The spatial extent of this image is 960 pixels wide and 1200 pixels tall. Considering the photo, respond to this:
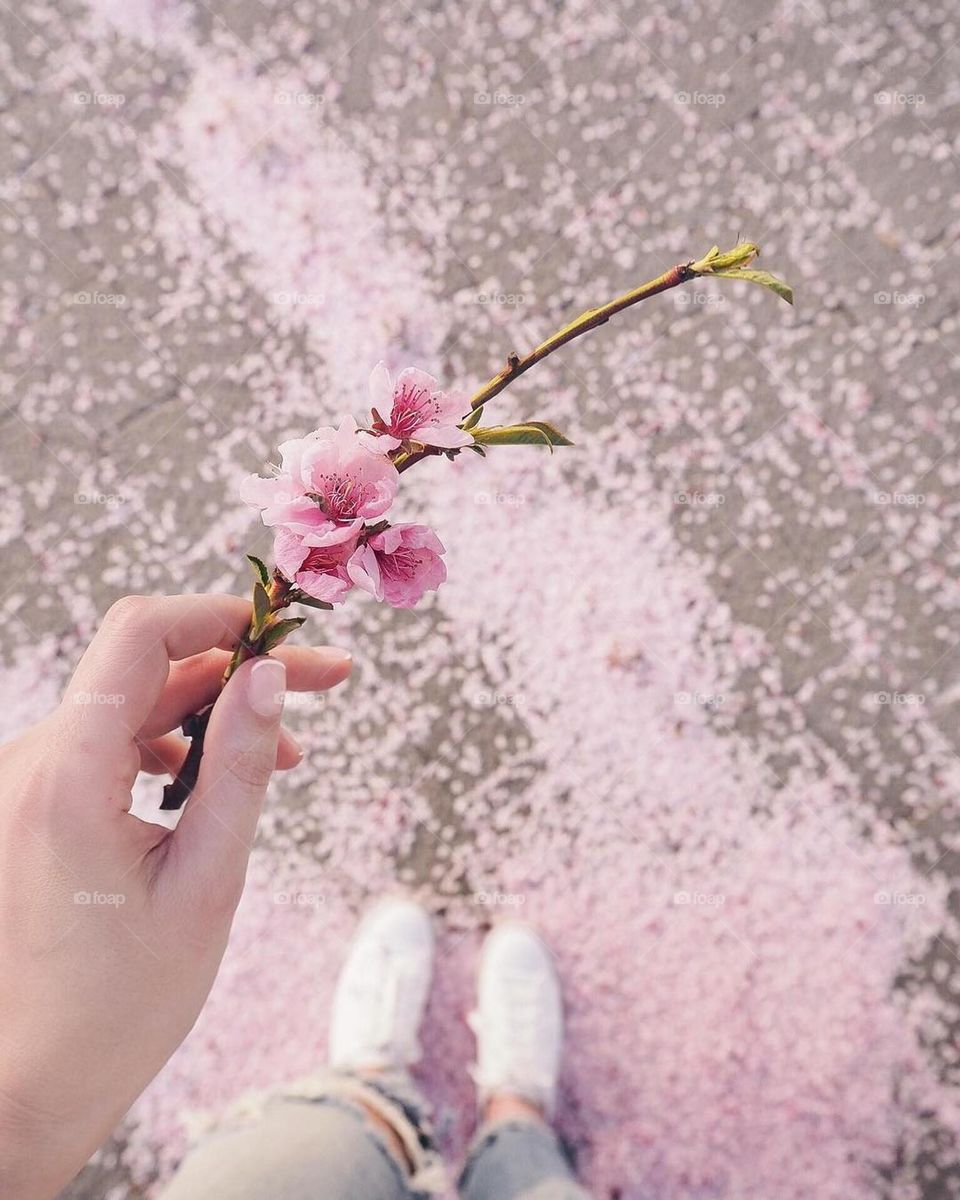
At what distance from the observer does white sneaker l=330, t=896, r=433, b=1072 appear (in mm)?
2070

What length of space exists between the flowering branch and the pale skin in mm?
368

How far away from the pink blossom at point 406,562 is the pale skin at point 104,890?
36 cm

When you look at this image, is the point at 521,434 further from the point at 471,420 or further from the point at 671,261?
the point at 671,261

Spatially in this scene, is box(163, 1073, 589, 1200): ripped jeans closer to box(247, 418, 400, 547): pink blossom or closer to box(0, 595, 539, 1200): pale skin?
box(0, 595, 539, 1200): pale skin

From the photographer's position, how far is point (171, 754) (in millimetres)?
1586

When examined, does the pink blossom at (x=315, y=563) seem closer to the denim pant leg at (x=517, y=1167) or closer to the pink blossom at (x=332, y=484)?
the pink blossom at (x=332, y=484)

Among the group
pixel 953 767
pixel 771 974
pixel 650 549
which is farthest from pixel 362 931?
pixel 953 767

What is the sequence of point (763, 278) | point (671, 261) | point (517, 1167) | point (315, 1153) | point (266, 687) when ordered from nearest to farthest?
point (763, 278) → point (266, 687) → point (315, 1153) → point (517, 1167) → point (671, 261)

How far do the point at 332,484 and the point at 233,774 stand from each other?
0.49 metres

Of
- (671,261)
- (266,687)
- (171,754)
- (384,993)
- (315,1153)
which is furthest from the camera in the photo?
(671,261)

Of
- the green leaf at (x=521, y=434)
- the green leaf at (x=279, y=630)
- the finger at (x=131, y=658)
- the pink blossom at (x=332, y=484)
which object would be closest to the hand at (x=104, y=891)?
the finger at (x=131, y=658)

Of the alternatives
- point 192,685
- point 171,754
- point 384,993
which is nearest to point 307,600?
point 192,685

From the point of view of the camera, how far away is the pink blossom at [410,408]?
0.77 m

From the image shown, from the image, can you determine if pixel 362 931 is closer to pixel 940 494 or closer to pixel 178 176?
pixel 940 494
